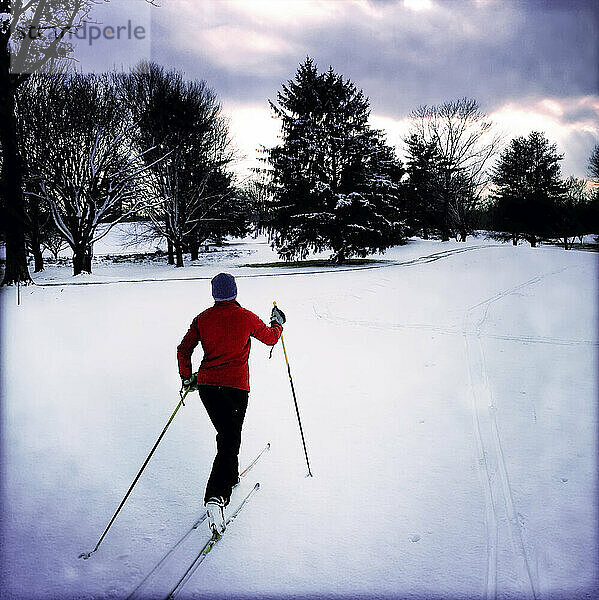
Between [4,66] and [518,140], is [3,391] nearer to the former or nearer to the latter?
[4,66]

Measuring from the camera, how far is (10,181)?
1238 centimetres

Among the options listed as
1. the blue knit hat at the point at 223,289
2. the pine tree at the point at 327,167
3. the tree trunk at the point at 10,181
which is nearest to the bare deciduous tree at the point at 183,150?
the pine tree at the point at 327,167

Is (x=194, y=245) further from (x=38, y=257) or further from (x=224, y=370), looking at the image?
(x=224, y=370)

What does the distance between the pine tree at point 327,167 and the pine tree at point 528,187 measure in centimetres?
1940

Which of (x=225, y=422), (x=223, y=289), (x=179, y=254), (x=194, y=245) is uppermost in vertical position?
(x=194, y=245)

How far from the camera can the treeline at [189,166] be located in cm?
1931

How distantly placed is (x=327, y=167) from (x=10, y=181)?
15.1m

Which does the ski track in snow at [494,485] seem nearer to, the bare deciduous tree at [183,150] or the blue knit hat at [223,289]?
the blue knit hat at [223,289]

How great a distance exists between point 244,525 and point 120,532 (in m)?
0.95

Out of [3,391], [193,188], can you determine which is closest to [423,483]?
[3,391]

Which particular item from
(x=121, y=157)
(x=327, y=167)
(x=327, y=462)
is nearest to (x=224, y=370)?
(x=327, y=462)

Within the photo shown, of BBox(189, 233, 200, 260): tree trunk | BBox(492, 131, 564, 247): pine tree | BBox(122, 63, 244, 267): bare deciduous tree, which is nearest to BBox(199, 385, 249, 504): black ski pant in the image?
BBox(122, 63, 244, 267): bare deciduous tree

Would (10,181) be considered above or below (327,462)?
above

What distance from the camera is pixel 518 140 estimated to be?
4122 cm
